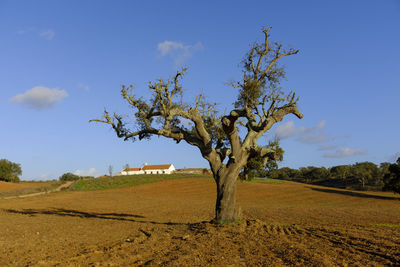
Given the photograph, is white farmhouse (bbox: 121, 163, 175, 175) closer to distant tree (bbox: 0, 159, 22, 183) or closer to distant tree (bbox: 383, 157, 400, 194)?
distant tree (bbox: 0, 159, 22, 183)

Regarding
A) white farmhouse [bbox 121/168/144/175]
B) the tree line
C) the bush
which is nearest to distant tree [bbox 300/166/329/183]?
the tree line

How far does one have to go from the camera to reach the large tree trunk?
43.6 ft

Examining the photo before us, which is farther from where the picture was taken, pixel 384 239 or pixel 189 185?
pixel 189 185

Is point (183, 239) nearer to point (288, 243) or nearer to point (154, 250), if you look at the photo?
point (154, 250)

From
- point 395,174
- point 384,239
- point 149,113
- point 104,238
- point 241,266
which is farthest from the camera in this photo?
point 395,174

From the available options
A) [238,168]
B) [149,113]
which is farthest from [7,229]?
[238,168]

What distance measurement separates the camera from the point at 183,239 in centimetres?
1023

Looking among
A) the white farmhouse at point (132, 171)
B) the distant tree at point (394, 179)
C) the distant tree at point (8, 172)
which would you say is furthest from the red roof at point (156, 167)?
the distant tree at point (394, 179)

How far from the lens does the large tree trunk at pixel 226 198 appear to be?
43.6 feet

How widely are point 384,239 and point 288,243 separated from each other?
3.75m

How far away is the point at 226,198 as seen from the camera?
1348cm

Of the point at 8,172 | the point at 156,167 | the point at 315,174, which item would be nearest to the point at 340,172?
the point at 315,174

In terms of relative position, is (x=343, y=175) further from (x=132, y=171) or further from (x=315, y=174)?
(x=132, y=171)

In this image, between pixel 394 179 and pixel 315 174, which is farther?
pixel 315 174
